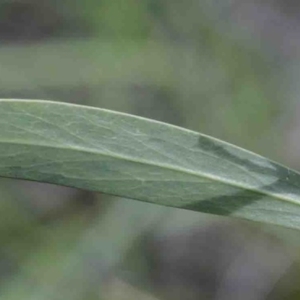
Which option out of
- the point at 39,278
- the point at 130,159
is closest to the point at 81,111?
the point at 130,159

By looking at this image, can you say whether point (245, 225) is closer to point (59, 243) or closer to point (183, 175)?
point (59, 243)

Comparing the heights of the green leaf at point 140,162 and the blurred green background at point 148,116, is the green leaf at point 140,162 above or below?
above

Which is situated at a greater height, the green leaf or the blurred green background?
the green leaf

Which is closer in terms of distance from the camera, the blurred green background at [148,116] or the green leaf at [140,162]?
the green leaf at [140,162]

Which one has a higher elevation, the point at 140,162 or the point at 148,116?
the point at 140,162

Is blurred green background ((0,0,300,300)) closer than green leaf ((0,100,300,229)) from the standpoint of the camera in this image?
No
